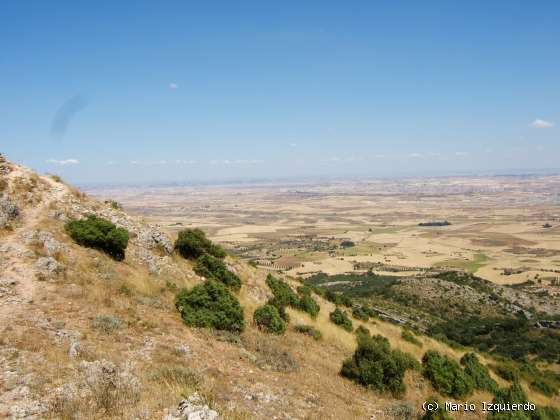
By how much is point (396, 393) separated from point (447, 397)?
448cm

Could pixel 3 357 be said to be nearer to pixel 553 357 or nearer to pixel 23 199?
pixel 23 199

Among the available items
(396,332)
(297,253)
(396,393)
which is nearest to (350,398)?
(396,393)

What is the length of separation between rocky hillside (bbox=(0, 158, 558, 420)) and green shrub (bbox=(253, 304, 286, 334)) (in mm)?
522

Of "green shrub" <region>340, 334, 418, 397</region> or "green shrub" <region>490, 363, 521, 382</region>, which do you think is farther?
"green shrub" <region>490, 363, 521, 382</region>

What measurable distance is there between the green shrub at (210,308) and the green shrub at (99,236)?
498 cm

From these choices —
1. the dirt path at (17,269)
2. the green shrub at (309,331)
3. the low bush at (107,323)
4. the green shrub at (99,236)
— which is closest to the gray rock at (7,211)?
the dirt path at (17,269)

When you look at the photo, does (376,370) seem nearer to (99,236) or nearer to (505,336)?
(99,236)

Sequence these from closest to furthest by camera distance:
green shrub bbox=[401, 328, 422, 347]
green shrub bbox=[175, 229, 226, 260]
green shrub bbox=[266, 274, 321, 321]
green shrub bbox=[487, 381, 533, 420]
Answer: green shrub bbox=[487, 381, 533, 420]
green shrub bbox=[266, 274, 321, 321]
green shrub bbox=[175, 229, 226, 260]
green shrub bbox=[401, 328, 422, 347]

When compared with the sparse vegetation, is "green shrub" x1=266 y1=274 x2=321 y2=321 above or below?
above

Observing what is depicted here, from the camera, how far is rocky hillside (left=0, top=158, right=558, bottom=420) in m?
9.48

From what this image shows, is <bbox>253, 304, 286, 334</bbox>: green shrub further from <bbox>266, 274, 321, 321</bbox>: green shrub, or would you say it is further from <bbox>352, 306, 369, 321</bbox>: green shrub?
<bbox>352, 306, 369, 321</bbox>: green shrub

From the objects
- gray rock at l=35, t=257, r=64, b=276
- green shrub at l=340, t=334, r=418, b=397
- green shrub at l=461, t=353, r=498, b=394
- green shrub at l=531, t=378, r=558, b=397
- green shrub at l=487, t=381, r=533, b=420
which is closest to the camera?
green shrub at l=487, t=381, r=533, b=420

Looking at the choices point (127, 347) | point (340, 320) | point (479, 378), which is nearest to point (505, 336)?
point (479, 378)

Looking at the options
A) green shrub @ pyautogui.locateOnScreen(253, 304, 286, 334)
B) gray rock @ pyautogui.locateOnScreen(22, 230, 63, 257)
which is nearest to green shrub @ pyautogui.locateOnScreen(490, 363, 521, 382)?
green shrub @ pyautogui.locateOnScreen(253, 304, 286, 334)
